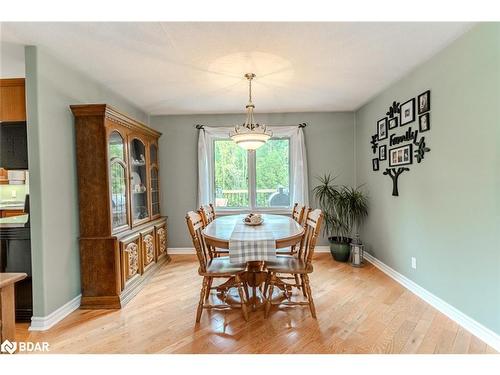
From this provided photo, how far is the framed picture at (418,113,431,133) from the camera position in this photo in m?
2.42

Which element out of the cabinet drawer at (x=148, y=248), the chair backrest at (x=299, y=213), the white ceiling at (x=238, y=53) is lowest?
the cabinet drawer at (x=148, y=248)

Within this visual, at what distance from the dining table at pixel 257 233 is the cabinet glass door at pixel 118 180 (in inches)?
39.1

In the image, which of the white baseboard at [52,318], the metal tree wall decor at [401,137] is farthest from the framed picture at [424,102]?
the white baseboard at [52,318]

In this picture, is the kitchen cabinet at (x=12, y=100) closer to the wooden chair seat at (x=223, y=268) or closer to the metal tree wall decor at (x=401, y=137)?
the wooden chair seat at (x=223, y=268)

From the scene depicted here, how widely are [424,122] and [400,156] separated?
1.65 feet

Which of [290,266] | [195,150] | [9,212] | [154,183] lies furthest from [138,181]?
[9,212]

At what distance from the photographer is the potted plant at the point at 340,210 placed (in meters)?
3.75

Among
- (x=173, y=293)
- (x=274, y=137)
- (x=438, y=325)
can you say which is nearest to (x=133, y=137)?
(x=173, y=293)

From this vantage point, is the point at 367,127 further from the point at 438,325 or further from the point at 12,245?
the point at 12,245

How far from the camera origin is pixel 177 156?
4.25 metres

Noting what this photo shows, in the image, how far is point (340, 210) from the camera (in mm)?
3875
